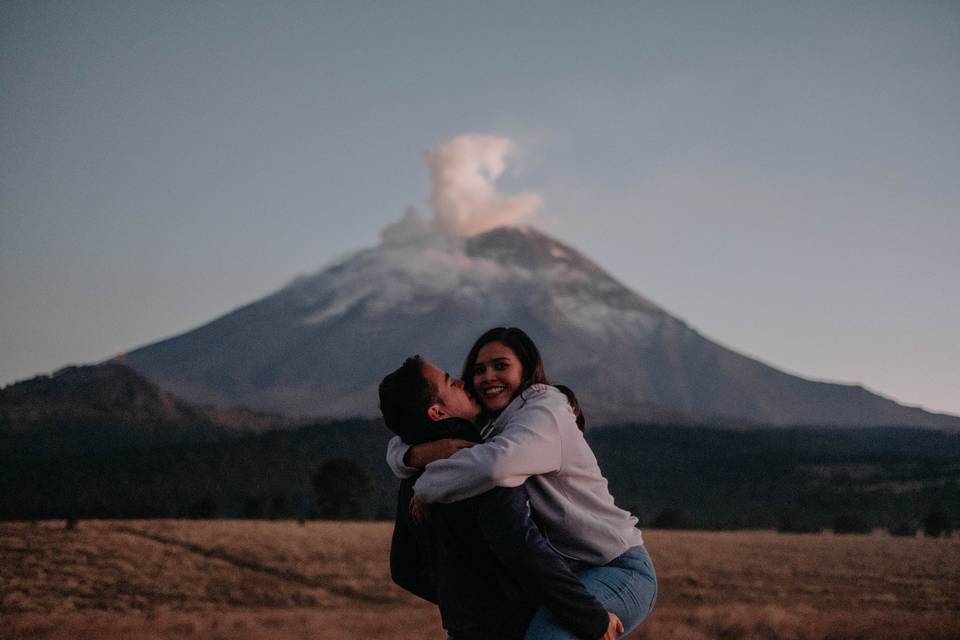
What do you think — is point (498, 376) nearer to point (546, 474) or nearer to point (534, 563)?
point (546, 474)

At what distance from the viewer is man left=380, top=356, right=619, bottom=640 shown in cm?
404

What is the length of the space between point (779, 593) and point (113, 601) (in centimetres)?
1933

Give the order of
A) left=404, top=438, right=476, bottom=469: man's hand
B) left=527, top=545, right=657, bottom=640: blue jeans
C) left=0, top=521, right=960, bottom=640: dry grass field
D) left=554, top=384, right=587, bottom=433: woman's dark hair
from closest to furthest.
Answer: left=527, top=545, right=657, bottom=640: blue jeans < left=404, top=438, right=476, bottom=469: man's hand < left=554, top=384, right=587, bottom=433: woman's dark hair < left=0, top=521, right=960, bottom=640: dry grass field

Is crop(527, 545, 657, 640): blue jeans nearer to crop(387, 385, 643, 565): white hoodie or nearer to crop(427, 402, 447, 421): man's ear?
crop(387, 385, 643, 565): white hoodie

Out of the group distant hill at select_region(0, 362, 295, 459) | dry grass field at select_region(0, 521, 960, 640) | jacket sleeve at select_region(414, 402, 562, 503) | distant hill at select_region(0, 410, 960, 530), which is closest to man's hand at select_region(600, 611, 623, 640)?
jacket sleeve at select_region(414, 402, 562, 503)

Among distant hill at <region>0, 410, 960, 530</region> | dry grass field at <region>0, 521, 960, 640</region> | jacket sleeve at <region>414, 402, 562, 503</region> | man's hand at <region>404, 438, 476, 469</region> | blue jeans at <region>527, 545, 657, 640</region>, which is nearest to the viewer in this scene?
jacket sleeve at <region>414, 402, 562, 503</region>

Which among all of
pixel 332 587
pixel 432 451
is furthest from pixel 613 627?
pixel 332 587

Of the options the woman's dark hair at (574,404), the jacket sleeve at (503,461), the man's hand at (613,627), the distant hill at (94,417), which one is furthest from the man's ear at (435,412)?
the distant hill at (94,417)

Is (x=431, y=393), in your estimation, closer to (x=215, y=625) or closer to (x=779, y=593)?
(x=215, y=625)

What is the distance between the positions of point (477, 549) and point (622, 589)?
0.74 meters

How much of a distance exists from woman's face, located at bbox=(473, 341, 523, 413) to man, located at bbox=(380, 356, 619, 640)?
0.35 feet

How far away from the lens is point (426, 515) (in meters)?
4.33

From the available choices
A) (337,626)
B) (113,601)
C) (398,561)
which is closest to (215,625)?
(337,626)

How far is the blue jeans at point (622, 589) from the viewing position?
414 cm
